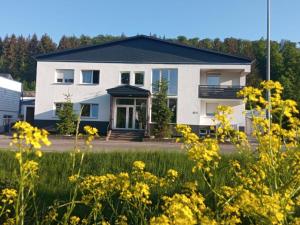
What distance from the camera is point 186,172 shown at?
8.91 metres

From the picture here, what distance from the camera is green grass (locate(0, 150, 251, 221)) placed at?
7855 mm

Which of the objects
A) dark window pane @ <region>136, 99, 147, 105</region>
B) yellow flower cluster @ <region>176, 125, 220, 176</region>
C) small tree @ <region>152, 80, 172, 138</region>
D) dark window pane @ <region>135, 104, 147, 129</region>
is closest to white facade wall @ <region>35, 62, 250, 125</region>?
dark window pane @ <region>136, 99, 147, 105</region>

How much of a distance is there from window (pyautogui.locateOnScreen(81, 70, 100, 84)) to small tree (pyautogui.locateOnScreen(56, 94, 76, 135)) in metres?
3.16

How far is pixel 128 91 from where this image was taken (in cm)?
2995

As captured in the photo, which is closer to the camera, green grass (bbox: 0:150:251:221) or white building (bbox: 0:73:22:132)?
green grass (bbox: 0:150:251:221)

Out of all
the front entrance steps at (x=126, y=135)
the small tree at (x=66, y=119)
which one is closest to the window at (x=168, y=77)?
the front entrance steps at (x=126, y=135)

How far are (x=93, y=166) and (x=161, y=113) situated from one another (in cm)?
1908

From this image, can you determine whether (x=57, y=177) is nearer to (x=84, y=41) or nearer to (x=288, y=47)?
(x=288, y=47)

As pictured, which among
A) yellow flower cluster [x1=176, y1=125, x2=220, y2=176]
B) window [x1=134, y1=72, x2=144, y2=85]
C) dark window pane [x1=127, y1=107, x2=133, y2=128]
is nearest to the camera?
yellow flower cluster [x1=176, y1=125, x2=220, y2=176]

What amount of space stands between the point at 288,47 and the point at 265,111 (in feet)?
299

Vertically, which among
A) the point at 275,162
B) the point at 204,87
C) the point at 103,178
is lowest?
the point at 103,178

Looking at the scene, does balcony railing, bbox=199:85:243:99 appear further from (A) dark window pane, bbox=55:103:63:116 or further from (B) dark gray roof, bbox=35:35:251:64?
(A) dark window pane, bbox=55:103:63:116

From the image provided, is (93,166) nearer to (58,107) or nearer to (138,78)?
(58,107)

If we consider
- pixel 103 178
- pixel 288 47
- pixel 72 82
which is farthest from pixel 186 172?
pixel 288 47
